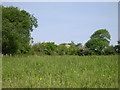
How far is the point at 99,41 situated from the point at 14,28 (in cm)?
2566

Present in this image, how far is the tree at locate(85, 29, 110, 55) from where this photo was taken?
41.2m

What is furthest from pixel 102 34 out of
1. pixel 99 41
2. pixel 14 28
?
pixel 14 28

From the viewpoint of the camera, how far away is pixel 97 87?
461cm

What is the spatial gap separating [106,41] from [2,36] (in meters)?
30.6

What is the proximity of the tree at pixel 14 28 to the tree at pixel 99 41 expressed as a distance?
18471mm

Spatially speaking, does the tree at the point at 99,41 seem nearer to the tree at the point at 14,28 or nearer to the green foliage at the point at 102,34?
the green foliage at the point at 102,34

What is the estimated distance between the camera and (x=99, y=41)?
42844mm

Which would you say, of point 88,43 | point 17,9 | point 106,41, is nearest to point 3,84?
point 17,9

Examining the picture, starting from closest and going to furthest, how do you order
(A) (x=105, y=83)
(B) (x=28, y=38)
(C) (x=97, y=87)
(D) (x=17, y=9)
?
(C) (x=97, y=87), (A) (x=105, y=83), (D) (x=17, y=9), (B) (x=28, y=38)

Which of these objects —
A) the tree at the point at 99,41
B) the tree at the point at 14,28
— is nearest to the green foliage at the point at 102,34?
the tree at the point at 99,41

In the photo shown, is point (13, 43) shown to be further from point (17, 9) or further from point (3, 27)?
point (17, 9)

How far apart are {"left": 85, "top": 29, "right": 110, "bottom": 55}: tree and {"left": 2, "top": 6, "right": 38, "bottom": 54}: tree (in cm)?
1847

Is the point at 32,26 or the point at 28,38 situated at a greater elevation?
the point at 32,26

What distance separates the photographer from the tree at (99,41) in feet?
135
